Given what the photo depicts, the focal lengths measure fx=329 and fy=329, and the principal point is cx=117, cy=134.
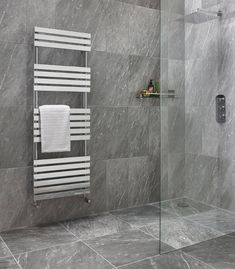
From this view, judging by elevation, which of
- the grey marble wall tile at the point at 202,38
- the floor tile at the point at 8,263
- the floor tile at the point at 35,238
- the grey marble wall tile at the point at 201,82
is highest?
the grey marble wall tile at the point at 202,38

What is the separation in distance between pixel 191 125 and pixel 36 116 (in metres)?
1.20

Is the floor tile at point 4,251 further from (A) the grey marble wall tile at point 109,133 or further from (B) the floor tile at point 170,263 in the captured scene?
(A) the grey marble wall tile at point 109,133

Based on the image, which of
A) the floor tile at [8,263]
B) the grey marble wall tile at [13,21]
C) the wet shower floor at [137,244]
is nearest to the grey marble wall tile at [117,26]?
the grey marble wall tile at [13,21]

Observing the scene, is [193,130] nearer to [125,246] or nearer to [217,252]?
[217,252]

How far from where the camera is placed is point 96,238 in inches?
95.2

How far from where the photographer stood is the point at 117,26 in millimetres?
3115

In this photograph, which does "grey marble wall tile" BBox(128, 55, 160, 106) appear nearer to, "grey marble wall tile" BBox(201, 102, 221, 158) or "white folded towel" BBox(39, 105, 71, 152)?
"white folded towel" BBox(39, 105, 71, 152)

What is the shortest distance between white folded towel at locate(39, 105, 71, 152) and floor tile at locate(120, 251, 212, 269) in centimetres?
113

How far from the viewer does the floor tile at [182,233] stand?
2.22 meters

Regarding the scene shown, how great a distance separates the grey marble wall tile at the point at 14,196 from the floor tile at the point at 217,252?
51.7 inches

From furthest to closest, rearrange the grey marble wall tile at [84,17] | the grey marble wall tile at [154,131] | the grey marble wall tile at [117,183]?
the grey marble wall tile at [154,131] < the grey marble wall tile at [117,183] < the grey marble wall tile at [84,17]

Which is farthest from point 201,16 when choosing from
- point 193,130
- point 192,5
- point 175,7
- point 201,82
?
point 193,130

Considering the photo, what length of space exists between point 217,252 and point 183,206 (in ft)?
1.17

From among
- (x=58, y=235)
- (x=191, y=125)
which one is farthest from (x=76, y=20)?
(x=58, y=235)
